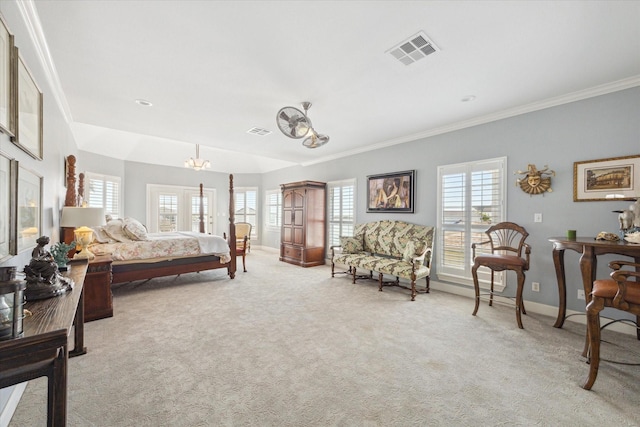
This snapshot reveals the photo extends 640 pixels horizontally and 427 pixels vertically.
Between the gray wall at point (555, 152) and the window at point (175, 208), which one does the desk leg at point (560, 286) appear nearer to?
the gray wall at point (555, 152)

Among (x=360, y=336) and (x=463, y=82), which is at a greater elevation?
(x=463, y=82)

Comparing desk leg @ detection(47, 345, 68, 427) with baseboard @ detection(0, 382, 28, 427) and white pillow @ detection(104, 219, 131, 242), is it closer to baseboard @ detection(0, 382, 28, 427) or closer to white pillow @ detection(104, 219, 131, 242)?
baseboard @ detection(0, 382, 28, 427)

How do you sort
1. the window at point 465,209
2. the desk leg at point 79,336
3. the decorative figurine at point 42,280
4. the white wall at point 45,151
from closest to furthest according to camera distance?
the decorative figurine at point 42,280
the white wall at point 45,151
the desk leg at point 79,336
the window at point 465,209

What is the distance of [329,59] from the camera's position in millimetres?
2471

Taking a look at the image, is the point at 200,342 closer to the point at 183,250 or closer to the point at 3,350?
the point at 3,350

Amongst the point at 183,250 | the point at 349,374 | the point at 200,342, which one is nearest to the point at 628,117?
the point at 349,374

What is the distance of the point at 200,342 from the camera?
8.39 ft

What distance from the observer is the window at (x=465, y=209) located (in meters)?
3.78

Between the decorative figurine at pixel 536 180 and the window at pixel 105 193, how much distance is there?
25.8ft

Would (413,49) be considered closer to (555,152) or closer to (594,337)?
(555,152)

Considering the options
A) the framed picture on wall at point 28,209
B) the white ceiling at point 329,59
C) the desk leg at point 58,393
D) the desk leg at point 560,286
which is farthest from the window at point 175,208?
the desk leg at point 560,286

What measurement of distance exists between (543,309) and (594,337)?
164 centimetres

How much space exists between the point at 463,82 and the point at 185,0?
8.67ft

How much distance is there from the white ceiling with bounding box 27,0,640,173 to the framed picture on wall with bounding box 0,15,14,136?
0.56 meters
